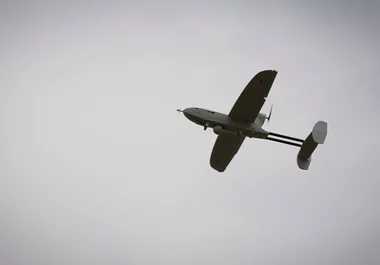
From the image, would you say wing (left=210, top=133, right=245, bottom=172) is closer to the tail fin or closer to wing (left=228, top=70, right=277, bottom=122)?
wing (left=228, top=70, right=277, bottom=122)

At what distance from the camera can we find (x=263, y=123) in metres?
40.1

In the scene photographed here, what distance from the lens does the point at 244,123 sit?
125 feet

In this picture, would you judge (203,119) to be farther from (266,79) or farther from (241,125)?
(266,79)

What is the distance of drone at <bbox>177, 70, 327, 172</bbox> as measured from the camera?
117ft

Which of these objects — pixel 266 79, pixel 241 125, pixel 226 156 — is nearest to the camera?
pixel 266 79

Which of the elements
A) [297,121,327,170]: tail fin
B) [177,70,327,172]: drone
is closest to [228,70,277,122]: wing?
[177,70,327,172]: drone

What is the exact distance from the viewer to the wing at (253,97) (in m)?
34.9

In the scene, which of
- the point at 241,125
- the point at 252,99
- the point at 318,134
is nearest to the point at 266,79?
the point at 252,99

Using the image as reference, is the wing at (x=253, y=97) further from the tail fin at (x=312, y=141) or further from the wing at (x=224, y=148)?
the tail fin at (x=312, y=141)

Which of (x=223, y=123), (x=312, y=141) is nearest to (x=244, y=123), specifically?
(x=223, y=123)

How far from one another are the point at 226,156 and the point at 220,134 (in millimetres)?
2588

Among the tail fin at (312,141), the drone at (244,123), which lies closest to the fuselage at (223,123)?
the drone at (244,123)

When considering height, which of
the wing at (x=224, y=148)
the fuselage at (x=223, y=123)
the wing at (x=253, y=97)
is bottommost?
the wing at (x=224, y=148)

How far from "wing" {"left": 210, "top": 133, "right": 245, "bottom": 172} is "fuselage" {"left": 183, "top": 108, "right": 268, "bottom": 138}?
124cm
